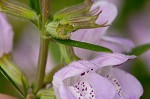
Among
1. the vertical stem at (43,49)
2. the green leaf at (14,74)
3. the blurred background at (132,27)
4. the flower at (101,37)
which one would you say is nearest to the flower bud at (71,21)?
the vertical stem at (43,49)

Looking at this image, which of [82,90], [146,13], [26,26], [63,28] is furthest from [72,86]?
[146,13]

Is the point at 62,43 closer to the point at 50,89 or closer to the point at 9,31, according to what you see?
the point at 50,89

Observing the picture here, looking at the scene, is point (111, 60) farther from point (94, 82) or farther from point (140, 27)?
point (140, 27)

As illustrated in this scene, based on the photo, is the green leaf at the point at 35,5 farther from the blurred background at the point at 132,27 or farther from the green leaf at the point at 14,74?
the blurred background at the point at 132,27

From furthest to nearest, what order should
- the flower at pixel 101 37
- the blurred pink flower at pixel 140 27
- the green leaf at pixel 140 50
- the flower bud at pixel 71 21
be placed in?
the blurred pink flower at pixel 140 27 < the green leaf at pixel 140 50 < the flower at pixel 101 37 < the flower bud at pixel 71 21

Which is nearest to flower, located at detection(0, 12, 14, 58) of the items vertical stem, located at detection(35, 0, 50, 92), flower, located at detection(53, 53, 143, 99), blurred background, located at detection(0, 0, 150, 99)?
vertical stem, located at detection(35, 0, 50, 92)

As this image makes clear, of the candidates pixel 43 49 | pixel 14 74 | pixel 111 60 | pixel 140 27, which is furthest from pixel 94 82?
pixel 140 27

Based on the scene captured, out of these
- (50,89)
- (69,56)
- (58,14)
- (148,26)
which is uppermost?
(58,14)
